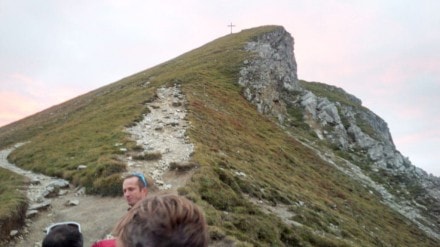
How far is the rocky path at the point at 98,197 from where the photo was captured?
16873 mm

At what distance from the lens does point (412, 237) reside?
3741cm

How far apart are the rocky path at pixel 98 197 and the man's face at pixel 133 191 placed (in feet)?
23.8

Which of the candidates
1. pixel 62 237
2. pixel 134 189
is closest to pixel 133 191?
pixel 134 189

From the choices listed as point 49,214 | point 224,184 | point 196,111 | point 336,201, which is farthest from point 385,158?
point 49,214

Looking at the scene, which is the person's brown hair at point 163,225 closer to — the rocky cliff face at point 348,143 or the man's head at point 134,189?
the man's head at point 134,189

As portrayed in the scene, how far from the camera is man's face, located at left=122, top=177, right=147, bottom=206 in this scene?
30.3ft

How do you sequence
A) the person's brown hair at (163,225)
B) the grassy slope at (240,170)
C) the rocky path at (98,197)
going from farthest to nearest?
the grassy slope at (240,170)
the rocky path at (98,197)
the person's brown hair at (163,225)

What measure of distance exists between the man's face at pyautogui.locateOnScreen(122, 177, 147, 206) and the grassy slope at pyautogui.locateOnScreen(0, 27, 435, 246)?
628 cm

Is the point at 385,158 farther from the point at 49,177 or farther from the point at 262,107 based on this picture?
the point at 49,177

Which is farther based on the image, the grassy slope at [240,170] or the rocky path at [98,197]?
the grassy slope at [240,170]

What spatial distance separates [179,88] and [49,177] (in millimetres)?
26192

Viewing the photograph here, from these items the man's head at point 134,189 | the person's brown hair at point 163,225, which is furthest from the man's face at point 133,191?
the person's brown hair at point 163,225

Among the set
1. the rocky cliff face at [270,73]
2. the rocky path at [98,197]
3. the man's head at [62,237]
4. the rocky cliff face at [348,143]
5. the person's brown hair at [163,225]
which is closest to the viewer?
the person's brown hair at [163,225]

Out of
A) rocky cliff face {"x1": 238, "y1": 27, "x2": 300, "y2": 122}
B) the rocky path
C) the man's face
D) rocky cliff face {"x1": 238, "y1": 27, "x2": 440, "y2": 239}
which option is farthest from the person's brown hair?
rocky cliff face {"x1": 238, "y1": 27, "x2": 300, "y2": 122}
